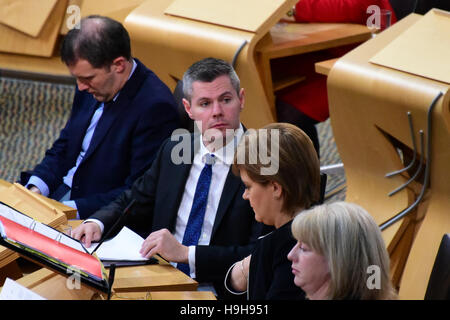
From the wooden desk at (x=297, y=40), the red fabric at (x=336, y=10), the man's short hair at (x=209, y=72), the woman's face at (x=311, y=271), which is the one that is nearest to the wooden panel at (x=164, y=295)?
the woman's face at (x=311, y=271)

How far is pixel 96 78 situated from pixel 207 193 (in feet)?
2.45

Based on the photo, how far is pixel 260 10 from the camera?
348 centimetres

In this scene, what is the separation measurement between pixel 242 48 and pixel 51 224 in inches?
53.7

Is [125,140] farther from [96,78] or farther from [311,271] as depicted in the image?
[311,271]

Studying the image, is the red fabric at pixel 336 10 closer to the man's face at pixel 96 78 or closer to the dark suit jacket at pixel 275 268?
the man's face at pixel 96 78

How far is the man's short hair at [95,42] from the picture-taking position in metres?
2.92

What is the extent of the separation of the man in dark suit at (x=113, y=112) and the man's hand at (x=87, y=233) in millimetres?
476

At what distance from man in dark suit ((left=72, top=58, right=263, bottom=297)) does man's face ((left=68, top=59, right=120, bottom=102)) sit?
50 cm

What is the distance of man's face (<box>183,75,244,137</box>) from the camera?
2.44m

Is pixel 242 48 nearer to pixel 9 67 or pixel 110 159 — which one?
pixel 110 159

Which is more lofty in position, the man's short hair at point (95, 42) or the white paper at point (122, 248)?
the man's short hair at point (95, 42)

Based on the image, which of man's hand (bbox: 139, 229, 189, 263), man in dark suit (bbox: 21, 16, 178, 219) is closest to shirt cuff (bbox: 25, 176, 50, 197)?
man in dark suit (bbox: 21, 16, 178, 219)
